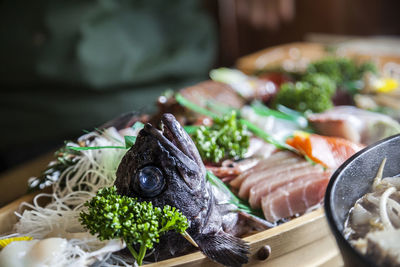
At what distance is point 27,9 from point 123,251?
238 cm

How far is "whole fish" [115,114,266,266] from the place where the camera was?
104 cm

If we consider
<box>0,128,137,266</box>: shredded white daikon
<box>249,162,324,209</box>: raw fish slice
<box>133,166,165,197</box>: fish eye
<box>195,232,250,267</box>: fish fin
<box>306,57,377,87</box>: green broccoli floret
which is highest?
<box>133,166,165,197</box>: fish eye

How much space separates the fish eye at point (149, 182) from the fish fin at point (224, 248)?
A: 0.19m

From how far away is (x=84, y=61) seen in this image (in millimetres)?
2977

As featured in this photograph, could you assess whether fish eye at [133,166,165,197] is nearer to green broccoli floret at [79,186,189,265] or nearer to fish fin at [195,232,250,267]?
green broccoli floret at [79,186,189,265]

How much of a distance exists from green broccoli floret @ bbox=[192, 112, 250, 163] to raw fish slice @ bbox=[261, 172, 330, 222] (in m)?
0.24

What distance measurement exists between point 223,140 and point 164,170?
53cm

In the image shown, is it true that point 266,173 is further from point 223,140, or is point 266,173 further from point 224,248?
point 224,248

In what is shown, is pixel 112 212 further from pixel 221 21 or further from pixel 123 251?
pixel 221 21

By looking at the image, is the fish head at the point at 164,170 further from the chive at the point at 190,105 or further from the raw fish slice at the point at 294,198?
the chive at the point at 190,105

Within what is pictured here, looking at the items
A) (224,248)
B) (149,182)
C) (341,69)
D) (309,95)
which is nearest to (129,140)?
(149,182)

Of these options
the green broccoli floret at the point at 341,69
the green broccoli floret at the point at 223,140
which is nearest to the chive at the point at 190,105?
the green broccoli floret at the point at 223,140

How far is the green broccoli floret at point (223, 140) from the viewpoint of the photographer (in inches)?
59.0

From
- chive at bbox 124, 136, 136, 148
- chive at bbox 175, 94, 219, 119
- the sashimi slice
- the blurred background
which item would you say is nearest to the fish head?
chive at bbox 124, 136, 136, 148
